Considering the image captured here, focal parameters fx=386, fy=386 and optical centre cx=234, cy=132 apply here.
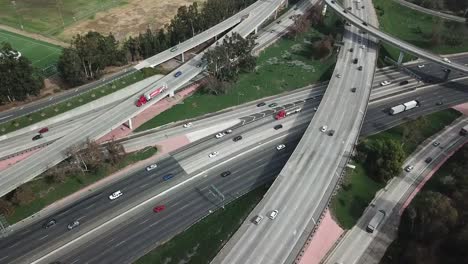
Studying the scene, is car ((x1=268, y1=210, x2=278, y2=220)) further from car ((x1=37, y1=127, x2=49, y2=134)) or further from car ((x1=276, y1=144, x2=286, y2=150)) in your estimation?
car ((x1=37, y1=127, x2=49, y2=134))

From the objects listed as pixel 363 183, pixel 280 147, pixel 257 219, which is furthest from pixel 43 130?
pixel 363 183

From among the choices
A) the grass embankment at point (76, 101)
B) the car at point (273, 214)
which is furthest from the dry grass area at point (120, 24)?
the car at point (273, 214)

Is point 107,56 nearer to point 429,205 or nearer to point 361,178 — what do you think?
point 361,178

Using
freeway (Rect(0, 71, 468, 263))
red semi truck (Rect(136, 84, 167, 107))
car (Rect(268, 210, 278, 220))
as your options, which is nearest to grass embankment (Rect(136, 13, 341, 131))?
red semi truck (Rect(136, 84, 167, 107))

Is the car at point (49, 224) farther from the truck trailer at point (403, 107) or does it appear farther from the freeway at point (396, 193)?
the truck trailer at point (403, 107)

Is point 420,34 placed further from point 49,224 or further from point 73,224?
point 49,224

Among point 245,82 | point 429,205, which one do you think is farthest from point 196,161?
point 429,205
